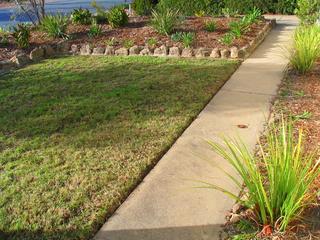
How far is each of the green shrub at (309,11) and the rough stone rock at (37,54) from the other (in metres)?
5.62

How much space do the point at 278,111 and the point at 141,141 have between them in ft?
5.97

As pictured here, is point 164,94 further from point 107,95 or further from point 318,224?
point 318,224

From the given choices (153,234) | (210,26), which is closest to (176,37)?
(210,26)

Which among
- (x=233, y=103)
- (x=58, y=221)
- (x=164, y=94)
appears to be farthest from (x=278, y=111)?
(x=58, y=221)

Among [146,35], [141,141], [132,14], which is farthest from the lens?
[132,14]

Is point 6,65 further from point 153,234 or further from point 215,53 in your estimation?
point 153,234

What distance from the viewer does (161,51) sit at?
8.09 m

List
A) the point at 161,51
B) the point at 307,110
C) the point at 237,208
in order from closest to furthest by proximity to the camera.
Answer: the point at 237,208, the point at 307,110, the point at 161,51

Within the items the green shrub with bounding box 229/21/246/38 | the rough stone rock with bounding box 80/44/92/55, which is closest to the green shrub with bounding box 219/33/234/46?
the green shrub with bounding box 229/21/246/38

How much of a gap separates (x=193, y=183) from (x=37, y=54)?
19.2 feet

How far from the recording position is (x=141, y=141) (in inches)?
168

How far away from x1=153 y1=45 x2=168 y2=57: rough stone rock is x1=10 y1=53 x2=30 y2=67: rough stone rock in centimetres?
253

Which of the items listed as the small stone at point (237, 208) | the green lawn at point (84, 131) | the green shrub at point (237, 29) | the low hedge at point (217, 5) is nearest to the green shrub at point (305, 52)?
the green lawn at point (84, 131)

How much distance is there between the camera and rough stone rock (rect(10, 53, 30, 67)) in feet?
25.3
